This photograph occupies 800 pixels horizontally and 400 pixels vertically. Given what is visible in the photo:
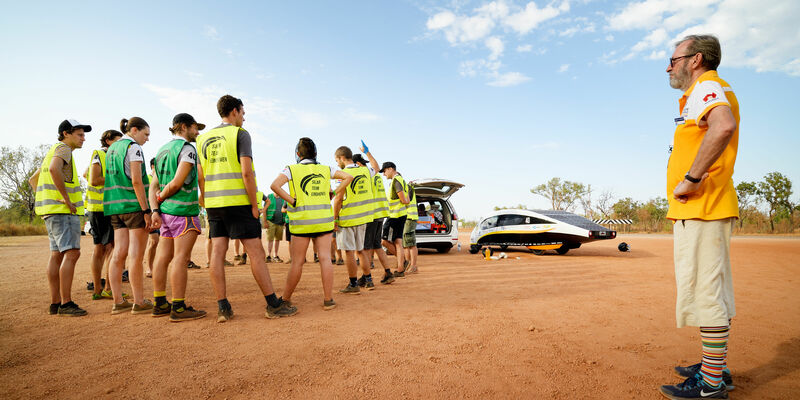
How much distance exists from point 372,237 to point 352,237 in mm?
543

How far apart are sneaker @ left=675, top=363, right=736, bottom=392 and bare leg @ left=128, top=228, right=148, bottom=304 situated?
4.93 meters

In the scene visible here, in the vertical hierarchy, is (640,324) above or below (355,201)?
below


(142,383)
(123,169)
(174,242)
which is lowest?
(142,383)

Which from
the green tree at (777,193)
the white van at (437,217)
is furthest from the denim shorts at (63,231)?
the green tree at (777,193)

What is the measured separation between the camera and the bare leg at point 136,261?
3959 mm

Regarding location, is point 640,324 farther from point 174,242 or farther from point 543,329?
point 174,242

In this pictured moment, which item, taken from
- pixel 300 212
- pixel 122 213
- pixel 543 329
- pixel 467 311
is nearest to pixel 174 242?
pixel 122 213

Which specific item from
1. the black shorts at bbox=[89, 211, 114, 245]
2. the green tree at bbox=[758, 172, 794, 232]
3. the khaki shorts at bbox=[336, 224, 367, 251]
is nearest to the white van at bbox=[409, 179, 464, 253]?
the khaki shorts at bbox=[336, 224, 367, 251]

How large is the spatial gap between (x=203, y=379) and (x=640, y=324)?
12.6ft

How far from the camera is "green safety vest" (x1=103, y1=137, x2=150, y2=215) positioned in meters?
4.12

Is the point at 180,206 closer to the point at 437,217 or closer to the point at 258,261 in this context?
the point at 258,261

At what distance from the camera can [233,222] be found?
12.0 feet

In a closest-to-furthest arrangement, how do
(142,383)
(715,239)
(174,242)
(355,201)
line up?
(715,239)
(142,383)
(174,242)
(355,201)

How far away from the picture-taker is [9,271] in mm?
7219
